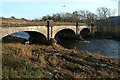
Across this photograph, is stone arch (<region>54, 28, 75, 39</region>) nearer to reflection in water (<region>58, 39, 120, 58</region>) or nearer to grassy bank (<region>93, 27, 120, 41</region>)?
reflection in water (<region>58, 39, 120, 58</region>)

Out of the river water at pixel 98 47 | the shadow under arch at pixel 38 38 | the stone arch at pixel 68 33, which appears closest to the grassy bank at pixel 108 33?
the stone arch at pixel 68 33

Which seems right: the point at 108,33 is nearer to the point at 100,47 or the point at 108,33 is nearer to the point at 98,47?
the point at 100,47

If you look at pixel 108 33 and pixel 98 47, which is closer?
pixel 98 47

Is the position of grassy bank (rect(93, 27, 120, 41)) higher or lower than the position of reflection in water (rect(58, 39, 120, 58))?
higher

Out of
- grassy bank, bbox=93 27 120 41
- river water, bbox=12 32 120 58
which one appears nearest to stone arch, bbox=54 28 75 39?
river water, bbox=12 32 120 58

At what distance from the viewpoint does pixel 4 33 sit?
11.0 meters

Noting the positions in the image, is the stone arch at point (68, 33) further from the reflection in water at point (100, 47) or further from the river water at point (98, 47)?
the reflection in water at point (100, 47)

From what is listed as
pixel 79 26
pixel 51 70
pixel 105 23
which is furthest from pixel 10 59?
pixel 105 23

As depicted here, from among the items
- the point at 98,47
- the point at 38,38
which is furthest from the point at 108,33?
the point at 38,38

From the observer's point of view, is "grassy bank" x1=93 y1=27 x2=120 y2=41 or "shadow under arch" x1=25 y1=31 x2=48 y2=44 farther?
"grassy bank" x1=93 y1=27 x2=120 y2=41

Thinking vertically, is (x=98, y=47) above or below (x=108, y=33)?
below

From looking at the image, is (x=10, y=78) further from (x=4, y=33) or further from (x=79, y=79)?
(x=4, y=33)

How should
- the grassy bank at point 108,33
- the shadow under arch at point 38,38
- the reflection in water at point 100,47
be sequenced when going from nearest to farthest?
the reflection in water at point 100,47
the shadow under arch at point 38,38
the grassy bank at point 108,33

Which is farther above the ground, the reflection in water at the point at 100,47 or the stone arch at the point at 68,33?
the stone arch at the point at 68,33
